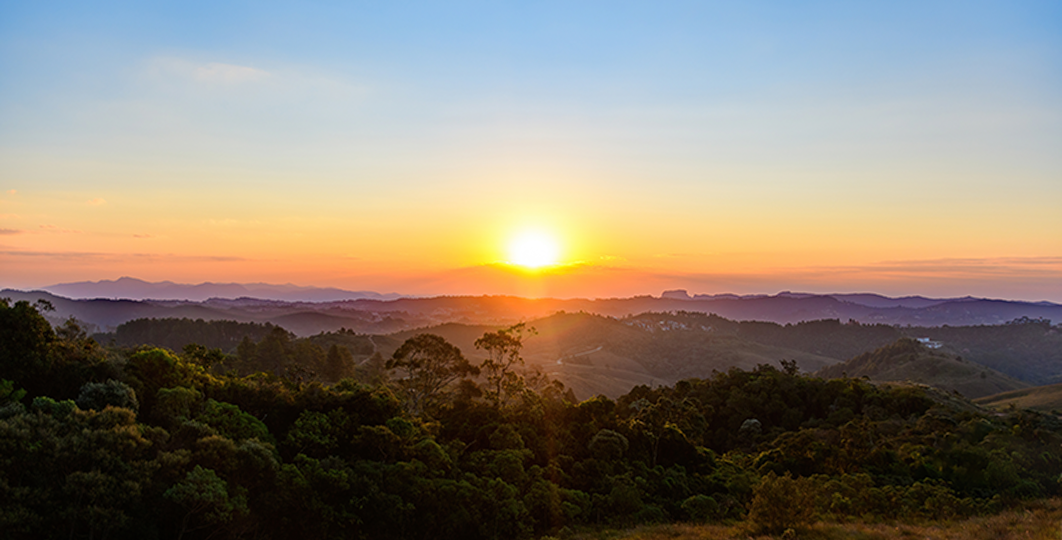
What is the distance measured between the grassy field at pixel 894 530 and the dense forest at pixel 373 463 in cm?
99

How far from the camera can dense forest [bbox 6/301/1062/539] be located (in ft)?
54.2

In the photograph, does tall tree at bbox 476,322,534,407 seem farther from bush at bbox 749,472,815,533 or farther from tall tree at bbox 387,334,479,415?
bush at bbox 749,472,815,533

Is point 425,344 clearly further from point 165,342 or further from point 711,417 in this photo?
point 165,342

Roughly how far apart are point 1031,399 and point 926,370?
3808 centimetres

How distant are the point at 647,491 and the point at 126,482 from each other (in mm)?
20368

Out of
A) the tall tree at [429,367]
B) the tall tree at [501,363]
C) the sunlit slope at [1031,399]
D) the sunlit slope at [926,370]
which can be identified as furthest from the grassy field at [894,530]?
the sunlit slope at [926,370]

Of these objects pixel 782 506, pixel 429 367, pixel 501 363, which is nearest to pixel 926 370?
pixel 501 363

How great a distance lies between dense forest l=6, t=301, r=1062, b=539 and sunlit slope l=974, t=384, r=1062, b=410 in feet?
254

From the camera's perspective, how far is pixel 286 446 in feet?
73.9

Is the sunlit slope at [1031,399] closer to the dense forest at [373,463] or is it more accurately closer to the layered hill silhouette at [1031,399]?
the layered hill silhouette at [1031,399]

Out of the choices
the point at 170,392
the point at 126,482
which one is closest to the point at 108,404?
the point at 170,392

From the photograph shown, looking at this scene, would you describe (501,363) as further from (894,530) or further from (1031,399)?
(1031,399)

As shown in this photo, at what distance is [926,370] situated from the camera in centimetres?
14212

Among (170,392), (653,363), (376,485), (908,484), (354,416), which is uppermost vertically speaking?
(170,392)
